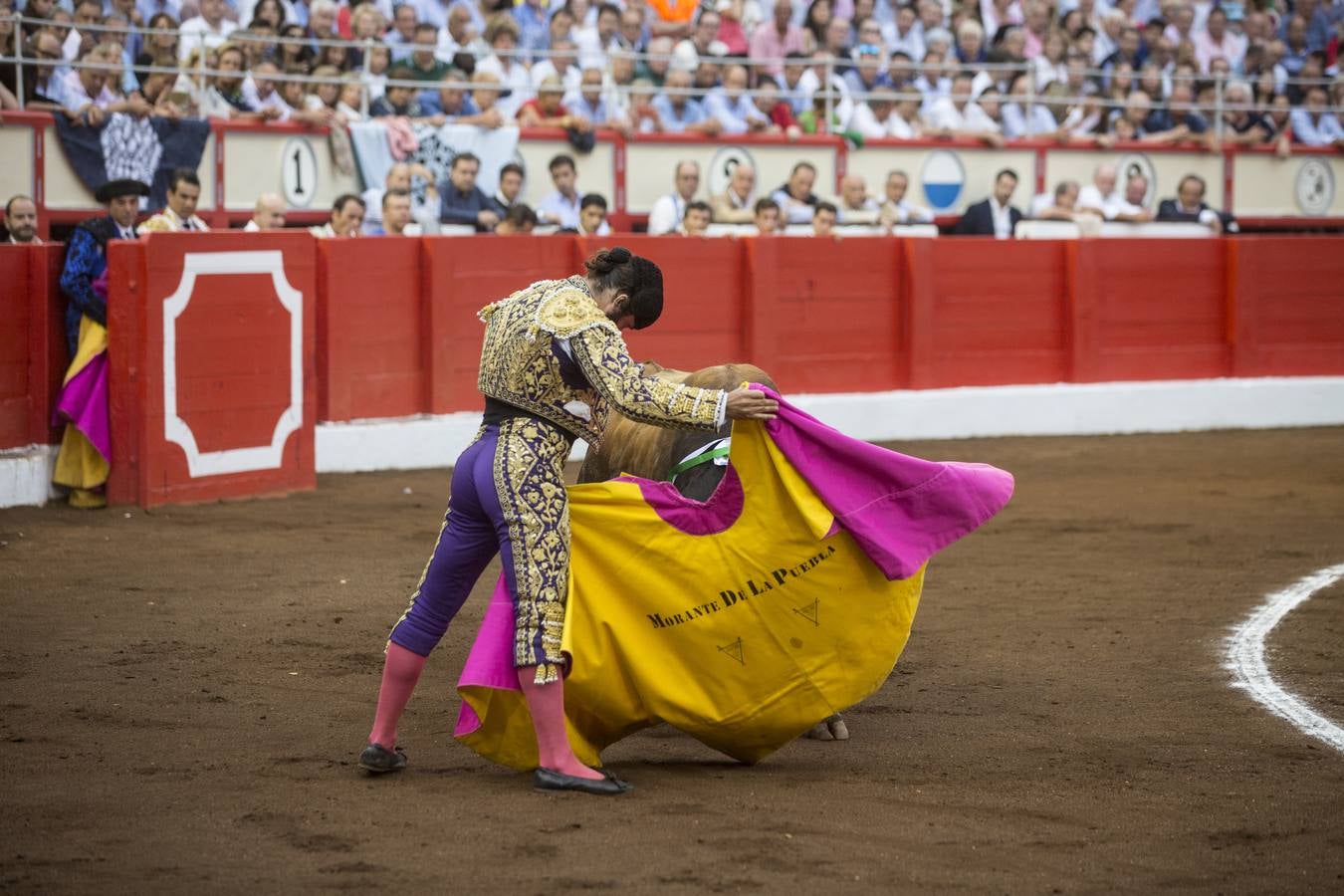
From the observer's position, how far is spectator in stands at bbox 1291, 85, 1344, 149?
648 inches

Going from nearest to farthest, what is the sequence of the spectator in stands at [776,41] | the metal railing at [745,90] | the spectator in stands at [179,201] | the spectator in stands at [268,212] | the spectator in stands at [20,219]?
the spectator in stands at [20,219], the spectator in stands at [179,201], the spectator in stands at [268,212], the metal railing at [745,90], the spectator in stands at [776,41]

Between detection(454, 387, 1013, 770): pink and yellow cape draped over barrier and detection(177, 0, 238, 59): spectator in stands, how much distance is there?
7.63 meters

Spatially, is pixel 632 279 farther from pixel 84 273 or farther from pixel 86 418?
pixel 84 273

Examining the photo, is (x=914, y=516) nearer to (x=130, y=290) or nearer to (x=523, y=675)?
(x=523, y=675)

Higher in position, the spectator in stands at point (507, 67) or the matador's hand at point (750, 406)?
the spectator in stands at point (507, 67)

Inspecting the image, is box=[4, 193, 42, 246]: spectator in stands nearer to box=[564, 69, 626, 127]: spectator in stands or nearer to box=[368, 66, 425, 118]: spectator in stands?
box=[368, 66, 425, 118]: spectator in stands

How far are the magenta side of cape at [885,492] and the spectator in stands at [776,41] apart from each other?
10.1 m

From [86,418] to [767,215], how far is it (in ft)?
16.5

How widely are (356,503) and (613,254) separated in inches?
189

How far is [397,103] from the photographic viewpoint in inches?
466

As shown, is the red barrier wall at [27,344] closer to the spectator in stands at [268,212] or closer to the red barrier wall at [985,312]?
the spectator in stands at [268,212]

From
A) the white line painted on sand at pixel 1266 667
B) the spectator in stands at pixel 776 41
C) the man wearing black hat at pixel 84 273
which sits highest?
the spectator in stands at pixel 776 41

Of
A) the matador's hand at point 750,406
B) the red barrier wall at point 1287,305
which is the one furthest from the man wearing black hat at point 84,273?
the red barrier wall at point 1287,305

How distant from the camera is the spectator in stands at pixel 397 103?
11.8 metres
